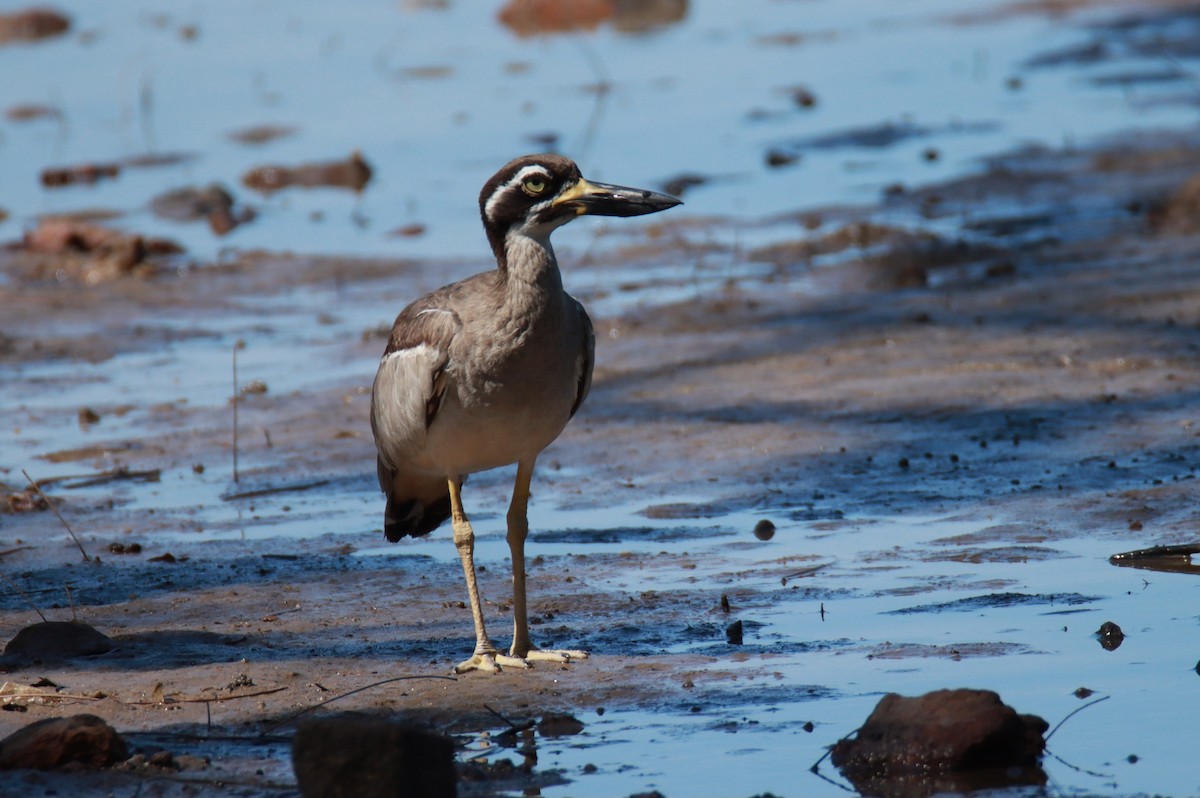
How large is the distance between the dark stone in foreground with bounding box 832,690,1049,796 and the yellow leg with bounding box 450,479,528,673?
5.37 feet

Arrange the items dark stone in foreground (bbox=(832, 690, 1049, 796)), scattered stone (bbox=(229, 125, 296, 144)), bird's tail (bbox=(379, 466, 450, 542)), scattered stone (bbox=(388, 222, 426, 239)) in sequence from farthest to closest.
A: scattered stone (bbox=(229, 125, 296, 144)) < scattered stone (bbox=(388, 222, 426, 239)) < bird's tail (bbox=(379, 466, 450, 542)) < dark stone in foreground (bbox=(832, 690, 1049, 796))

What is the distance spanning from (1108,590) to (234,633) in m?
3.20

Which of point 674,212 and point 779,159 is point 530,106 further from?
point 674,212

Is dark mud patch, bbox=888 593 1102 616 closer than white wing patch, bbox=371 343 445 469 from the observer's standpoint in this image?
Yes

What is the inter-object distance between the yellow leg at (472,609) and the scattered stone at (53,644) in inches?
51.5

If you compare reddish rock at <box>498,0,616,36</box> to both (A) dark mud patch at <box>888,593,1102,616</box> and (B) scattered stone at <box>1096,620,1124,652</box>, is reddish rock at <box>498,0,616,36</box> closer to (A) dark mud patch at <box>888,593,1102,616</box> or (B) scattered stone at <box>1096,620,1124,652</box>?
(A) dark mud patch at <box>888,593,1102,616</box>

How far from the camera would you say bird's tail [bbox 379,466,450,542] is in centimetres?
707

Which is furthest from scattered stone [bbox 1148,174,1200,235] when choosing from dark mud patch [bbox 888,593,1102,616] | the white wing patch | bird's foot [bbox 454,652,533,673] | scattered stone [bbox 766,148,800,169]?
bird's foot [bbox 454,652,533,673]

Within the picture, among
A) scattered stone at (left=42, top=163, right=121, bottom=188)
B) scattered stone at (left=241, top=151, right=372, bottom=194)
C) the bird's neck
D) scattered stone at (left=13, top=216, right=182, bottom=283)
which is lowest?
scattered stone at (left=42, top=163, right=121, bottom=188)

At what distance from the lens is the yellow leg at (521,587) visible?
620 centimetres

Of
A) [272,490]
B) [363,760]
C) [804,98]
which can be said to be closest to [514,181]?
[363,760]

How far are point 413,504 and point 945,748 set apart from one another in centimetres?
299

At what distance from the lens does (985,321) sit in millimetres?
10672

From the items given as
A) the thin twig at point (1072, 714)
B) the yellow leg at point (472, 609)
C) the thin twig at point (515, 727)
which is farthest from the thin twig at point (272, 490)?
the thin twig at point (1072, 714)
